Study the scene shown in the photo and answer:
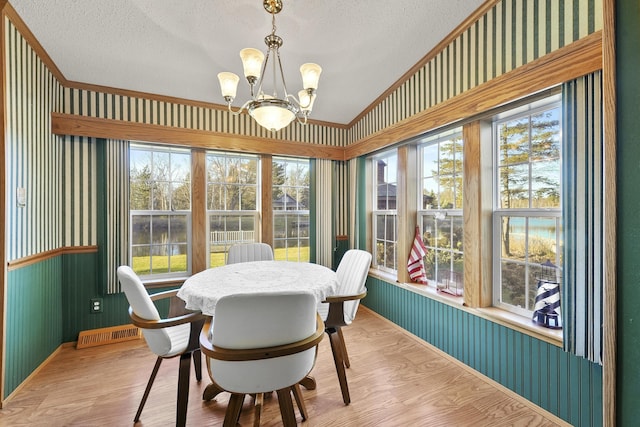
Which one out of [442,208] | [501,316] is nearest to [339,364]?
[501,316]

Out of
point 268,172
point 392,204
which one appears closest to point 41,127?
point 268,172

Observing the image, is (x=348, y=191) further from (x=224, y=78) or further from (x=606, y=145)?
(x=606, y=145)

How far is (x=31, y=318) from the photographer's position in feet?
7.54

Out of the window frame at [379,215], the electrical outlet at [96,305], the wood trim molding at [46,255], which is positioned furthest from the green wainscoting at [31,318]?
the window frame at [379,215]

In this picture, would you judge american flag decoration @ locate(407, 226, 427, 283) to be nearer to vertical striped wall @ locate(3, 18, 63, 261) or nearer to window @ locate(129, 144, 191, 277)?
window @ locate(129, 144, 191, 277)

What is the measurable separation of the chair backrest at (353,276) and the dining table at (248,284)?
9.0 inches

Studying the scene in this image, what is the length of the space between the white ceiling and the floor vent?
101 inches

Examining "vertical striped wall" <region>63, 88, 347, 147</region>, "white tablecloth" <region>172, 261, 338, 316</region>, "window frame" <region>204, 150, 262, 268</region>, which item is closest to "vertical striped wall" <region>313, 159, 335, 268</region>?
"vertical striped wall" <region>63, 88, 347, 147</region>

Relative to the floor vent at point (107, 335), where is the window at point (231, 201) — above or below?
above

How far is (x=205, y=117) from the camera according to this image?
3.41 meters

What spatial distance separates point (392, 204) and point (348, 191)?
2.58 feet

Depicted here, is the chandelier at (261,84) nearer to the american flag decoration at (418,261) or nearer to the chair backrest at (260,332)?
the chair backrest at (260,332)

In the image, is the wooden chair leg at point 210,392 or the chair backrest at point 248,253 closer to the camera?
the wooden chair leg at point 210,392

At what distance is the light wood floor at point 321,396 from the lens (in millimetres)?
1832
